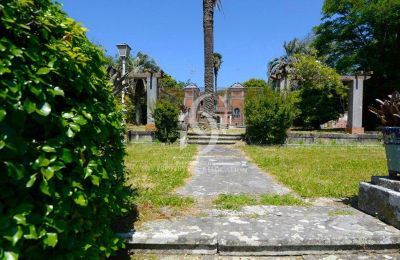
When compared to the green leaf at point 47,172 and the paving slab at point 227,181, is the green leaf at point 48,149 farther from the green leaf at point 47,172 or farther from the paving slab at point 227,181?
the paving slab at point 227,181

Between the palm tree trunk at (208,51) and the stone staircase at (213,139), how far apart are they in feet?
8.29

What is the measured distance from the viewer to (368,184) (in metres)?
3.87

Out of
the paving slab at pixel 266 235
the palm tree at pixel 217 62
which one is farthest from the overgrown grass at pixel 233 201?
the palm tree at pixel 217 62

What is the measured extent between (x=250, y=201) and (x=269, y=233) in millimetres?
1285

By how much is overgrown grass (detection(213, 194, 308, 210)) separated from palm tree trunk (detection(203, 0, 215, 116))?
40.2 feet

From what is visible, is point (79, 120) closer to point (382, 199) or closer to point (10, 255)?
point (10, 255)

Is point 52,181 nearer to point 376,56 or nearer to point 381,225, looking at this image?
point 381,225

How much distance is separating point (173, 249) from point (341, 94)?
19.6 meters

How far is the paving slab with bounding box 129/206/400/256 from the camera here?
291 centimetres

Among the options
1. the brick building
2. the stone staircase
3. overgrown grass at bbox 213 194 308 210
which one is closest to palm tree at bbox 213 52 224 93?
the brick building

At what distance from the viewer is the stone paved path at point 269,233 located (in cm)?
292

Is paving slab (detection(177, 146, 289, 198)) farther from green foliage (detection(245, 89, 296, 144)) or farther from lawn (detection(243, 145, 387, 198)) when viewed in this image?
green foliage (detection(245, 89, 296, 144))

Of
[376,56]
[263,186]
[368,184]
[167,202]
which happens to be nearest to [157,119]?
[263,186]

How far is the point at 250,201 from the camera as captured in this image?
14.4 feet
